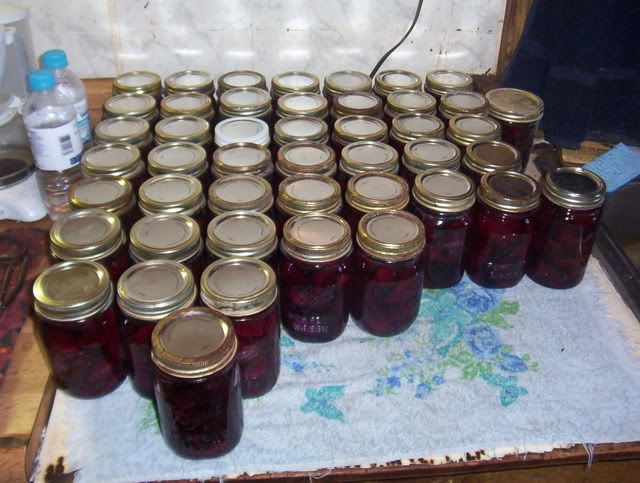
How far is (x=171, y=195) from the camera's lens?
0.85 metres

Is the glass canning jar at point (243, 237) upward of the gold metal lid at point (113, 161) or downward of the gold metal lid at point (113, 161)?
downward

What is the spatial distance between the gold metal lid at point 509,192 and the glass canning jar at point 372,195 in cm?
11

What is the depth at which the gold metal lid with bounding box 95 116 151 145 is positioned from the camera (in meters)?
0.96

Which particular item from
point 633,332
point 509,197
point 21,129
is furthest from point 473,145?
point 21,129

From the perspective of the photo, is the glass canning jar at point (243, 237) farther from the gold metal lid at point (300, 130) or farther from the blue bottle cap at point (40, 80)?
the blue bottle cap at point (40, 80)

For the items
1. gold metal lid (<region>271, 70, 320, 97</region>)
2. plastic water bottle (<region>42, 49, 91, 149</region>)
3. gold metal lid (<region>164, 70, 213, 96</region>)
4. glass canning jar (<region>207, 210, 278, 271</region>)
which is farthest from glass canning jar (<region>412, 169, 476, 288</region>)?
plastic water bottle (<region>42, 49, 91, 149</region>)

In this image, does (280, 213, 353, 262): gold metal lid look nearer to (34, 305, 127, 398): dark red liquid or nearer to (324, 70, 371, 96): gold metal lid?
(34, 305, 127, 398): dark red liquid

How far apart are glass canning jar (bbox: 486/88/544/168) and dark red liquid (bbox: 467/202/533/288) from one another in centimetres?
19

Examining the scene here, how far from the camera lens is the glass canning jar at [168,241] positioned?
76 centimetres

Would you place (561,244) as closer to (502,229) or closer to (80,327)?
(502,229)

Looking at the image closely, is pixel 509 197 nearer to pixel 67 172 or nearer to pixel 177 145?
pixel 177 145

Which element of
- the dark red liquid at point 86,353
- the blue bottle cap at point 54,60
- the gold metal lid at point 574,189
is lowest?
the dark red liquid at point 86,353

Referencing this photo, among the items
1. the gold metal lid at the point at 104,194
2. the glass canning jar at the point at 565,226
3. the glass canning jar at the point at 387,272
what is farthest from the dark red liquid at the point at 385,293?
the gold metal lid at the point at 104,194

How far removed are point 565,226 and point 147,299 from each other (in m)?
0.57
